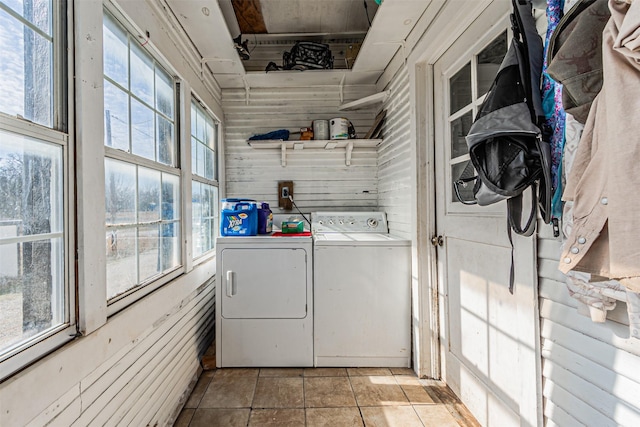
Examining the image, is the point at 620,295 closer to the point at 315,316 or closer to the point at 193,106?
the point at 315,316

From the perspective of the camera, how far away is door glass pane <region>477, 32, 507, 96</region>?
1.38 metres

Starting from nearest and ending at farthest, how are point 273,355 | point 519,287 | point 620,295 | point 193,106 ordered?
point 620,295, point 519,287, point 273,355, point 193,106

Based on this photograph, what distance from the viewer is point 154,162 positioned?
5.25 ft

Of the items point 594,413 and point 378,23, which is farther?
point 378,23

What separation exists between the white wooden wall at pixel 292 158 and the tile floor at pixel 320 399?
1.56 meters

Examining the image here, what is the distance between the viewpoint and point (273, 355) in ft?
6.97

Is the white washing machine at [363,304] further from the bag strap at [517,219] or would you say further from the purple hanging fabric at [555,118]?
the purple hanging fabric at [555,118]

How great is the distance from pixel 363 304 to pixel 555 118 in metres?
1.64

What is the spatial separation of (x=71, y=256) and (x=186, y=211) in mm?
983

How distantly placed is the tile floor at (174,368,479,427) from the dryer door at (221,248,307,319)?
0.43 metres

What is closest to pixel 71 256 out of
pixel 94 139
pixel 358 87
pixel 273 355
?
pixel 94 139

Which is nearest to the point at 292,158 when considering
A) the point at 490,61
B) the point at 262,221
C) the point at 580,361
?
the point at 262,221

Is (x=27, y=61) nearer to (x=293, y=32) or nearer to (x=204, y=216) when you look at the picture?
(x=204, y=216)

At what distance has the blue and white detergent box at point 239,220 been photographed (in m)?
2.28
